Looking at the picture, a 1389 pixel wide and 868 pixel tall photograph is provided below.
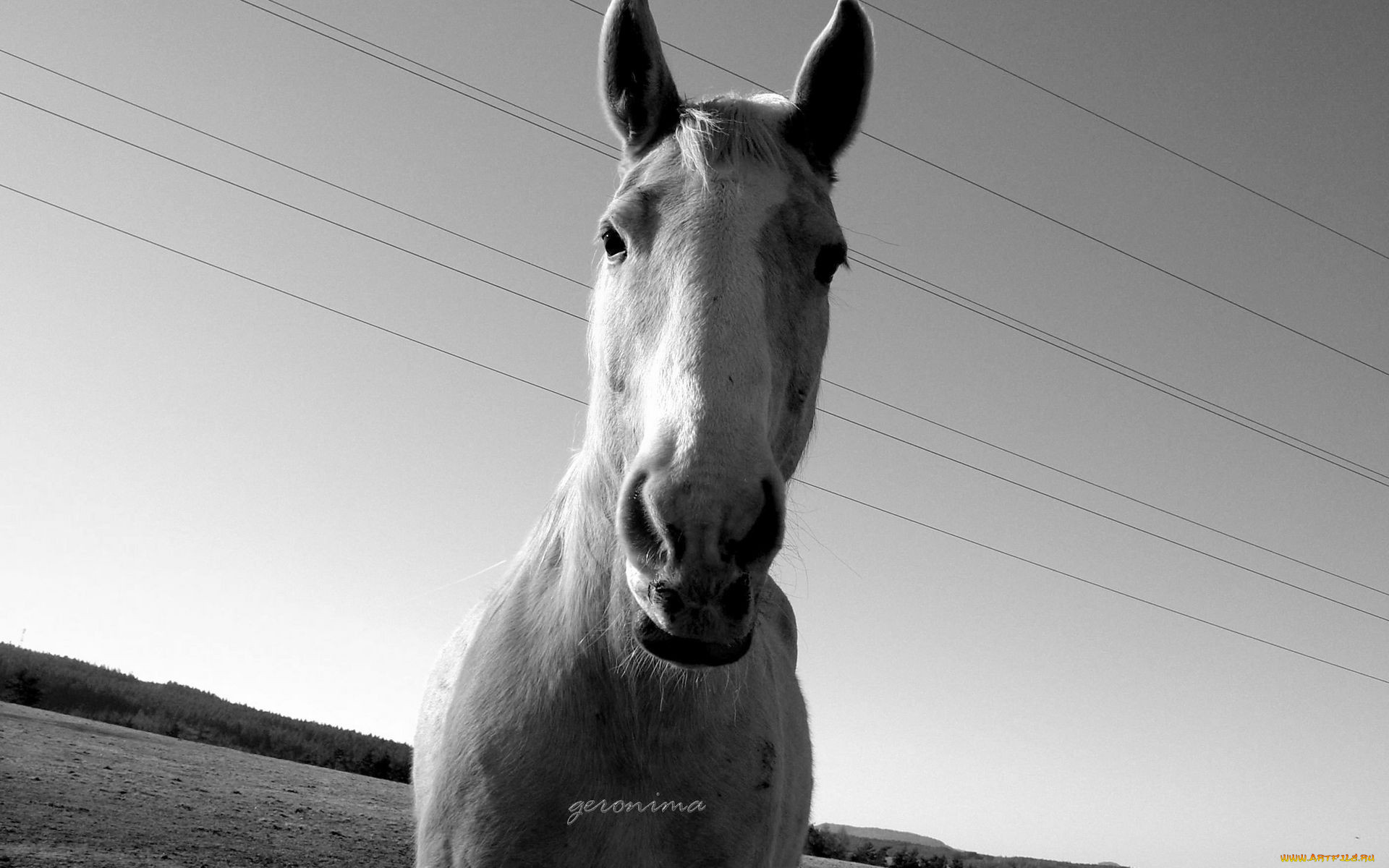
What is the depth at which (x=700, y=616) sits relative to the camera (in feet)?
4.96

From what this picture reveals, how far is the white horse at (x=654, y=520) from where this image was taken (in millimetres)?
1697

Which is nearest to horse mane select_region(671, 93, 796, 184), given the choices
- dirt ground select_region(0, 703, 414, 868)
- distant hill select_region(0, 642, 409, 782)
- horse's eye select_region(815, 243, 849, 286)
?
horse's eye select_region(815, 243, 849, 286)

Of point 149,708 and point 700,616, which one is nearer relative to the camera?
point 700,616

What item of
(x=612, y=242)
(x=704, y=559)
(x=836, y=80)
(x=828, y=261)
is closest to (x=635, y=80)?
(x=612, y=242)

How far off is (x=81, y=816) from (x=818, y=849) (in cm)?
2481

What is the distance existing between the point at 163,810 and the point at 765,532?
38.7ft

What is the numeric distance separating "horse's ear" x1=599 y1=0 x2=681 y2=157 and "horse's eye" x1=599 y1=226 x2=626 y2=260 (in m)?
0.39

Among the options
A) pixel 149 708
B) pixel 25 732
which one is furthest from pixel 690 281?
pixel 149 708

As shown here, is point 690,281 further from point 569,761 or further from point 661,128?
point 569,761

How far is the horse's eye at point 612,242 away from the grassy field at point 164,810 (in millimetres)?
6646

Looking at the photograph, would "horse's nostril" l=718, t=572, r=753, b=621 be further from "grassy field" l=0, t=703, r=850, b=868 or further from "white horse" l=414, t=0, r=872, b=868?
"grassy field" l=0, t=703, r=850, b=868

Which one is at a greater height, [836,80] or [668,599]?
[836,80]

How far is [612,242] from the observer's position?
2.36m

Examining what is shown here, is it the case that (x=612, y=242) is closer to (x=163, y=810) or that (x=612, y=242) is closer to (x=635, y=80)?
(x=635, y=80)
